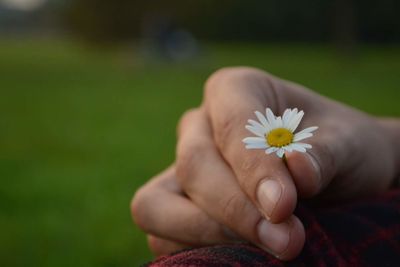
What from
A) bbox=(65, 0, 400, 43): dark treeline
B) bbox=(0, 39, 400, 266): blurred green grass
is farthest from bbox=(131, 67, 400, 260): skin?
bbox=(65, 0, 400, 43): dark treeline

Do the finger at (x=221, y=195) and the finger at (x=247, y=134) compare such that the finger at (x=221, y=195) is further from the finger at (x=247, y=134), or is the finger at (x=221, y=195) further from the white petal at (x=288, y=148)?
the white petal at (x=288, y=148)

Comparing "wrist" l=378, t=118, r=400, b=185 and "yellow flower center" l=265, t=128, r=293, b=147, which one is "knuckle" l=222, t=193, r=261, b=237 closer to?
"yellow flower center" l=265, t=128, r=293, b=147

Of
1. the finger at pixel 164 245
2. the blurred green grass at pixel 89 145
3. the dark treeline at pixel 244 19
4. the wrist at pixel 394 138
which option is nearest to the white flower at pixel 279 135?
the finger at pixel 164 245

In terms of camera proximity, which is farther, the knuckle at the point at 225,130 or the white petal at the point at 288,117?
the knuckle at the point at 225,130

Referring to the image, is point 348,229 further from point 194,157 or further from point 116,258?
point 116,258

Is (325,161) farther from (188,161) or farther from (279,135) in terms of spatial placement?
(188,161)

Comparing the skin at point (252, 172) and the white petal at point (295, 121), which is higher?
the white petal at point (295, 121)

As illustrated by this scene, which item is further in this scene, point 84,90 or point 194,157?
point 84,90

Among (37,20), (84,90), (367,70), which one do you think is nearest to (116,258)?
(84,90)
